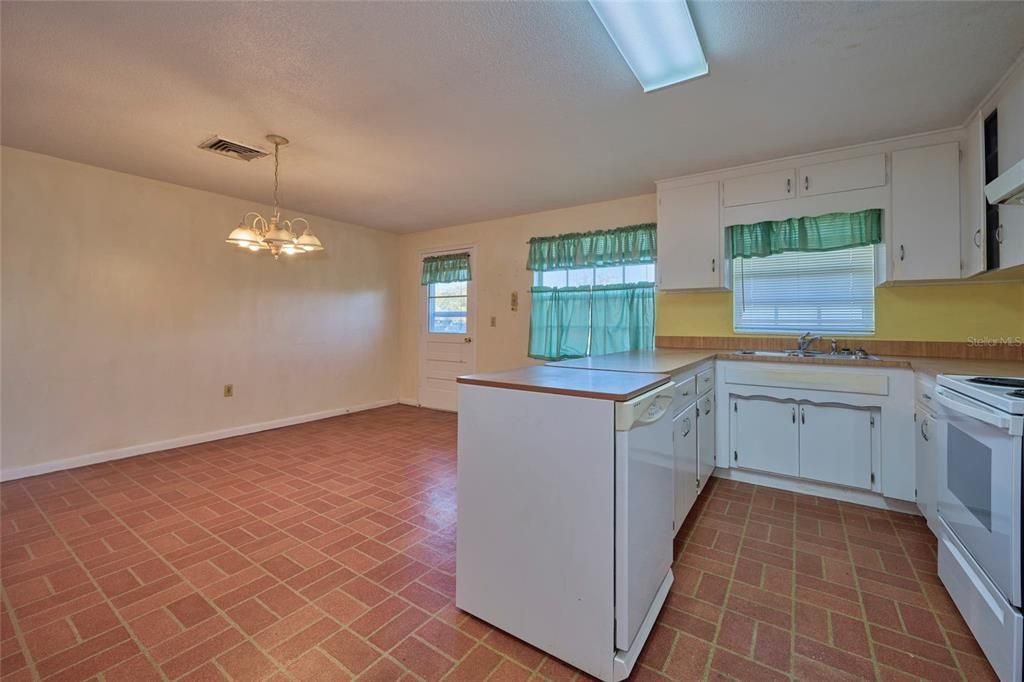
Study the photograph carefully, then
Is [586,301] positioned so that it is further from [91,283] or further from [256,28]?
[91,283]

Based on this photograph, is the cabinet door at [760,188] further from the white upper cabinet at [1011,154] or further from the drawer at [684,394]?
the drawer at [684,394]

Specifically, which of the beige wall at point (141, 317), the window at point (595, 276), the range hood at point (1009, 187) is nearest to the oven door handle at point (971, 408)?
the range hood at point (1009, 187)

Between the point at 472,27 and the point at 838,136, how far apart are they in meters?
2.43

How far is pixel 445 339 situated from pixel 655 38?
161 inches

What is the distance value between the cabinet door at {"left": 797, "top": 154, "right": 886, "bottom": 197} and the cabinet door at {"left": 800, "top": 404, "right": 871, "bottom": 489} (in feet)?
4.89

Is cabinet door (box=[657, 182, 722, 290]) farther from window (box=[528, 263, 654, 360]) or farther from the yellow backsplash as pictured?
the yellow backsplash

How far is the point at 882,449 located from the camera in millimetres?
2488

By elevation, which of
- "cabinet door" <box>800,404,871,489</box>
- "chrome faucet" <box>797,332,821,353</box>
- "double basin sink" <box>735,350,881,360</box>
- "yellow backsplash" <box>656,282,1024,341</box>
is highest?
"yellow backsplash" <box>656,282,1024,341</box>

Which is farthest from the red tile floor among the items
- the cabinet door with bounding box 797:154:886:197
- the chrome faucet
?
the cabinet door with bounding box 797:154:886:197

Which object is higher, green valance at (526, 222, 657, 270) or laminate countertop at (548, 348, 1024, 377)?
green valance at (526, 222, 657, 270)

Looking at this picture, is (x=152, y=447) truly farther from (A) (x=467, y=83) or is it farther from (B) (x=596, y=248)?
(B) (x=596, y=248)

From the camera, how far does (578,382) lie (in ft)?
5.07

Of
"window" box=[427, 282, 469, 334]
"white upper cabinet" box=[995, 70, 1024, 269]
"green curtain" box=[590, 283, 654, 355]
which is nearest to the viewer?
"white upper cabinet" box=[995, 70, 1024, 269]

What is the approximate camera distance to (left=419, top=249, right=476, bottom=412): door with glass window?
5.21 meters
